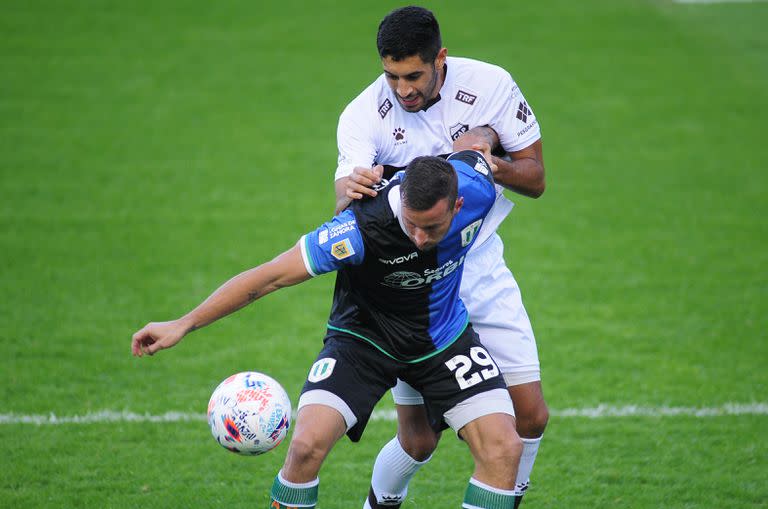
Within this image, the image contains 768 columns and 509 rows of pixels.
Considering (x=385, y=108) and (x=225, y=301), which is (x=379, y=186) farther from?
(x=225, y=301)

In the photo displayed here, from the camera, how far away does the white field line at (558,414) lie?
7.68 m

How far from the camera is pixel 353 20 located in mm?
19906

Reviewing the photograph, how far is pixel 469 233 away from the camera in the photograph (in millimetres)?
5555

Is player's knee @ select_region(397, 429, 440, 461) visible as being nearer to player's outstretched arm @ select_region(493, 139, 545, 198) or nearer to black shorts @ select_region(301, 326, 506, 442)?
black shorts @ select_region(301, 326, 506, 442)

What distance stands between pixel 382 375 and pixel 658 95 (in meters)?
12.6

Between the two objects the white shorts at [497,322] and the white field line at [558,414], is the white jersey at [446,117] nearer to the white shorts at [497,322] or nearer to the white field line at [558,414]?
the white shorts at [497,322]

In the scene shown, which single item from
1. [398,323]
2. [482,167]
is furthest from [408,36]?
[398,323]

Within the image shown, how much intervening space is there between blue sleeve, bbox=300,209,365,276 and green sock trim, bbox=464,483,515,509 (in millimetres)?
1356

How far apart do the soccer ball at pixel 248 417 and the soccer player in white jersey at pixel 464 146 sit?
0.97 meters

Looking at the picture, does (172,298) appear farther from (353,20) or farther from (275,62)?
(353,20)

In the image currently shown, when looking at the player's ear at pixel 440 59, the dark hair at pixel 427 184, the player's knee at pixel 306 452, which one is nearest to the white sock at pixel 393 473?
the player's knee at pixel 306 452

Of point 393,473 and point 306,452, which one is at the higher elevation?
point 306,452

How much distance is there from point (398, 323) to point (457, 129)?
1237 mm

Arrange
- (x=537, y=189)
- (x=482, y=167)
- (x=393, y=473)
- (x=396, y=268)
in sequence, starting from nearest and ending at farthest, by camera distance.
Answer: (x=396, y=268) → (x=482, y=167) → (x=537, y=189) → (x=393, y=473)
